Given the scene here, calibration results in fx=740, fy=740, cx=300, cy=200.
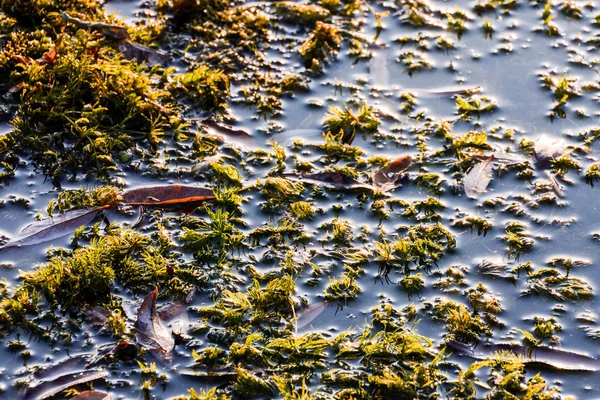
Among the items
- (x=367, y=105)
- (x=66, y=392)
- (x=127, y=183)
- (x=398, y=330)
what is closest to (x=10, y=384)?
(x=66, y=392)

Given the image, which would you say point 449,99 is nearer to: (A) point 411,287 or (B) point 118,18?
(A) point 411,287

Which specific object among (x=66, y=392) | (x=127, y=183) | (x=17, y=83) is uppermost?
(x=17, y=83)

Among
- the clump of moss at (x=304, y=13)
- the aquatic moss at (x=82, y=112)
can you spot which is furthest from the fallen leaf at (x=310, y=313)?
the clump of moss at (x=304, y=13)

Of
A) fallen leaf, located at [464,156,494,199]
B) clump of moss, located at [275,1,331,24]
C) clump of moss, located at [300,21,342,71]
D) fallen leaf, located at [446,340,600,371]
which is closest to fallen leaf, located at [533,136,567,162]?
fallen leaf, located at [464,156,494,199]

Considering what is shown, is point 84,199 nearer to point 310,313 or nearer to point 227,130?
point 227,130

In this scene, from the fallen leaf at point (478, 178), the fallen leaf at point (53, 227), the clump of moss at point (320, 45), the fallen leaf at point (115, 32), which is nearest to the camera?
the fallen leaf at point (53, 227)

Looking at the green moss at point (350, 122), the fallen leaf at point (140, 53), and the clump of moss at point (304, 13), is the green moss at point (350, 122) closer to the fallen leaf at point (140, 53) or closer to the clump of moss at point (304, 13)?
the clump of moss at point (304, 13)

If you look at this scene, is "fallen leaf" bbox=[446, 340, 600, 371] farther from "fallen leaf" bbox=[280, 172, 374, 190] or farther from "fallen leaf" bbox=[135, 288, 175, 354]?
"fallen leaf" bbox=[135, 288, 175, 354]
